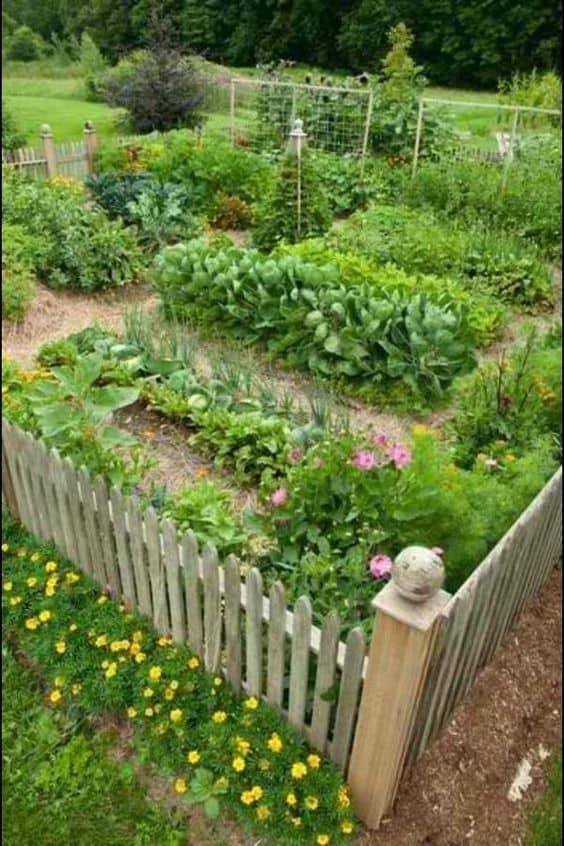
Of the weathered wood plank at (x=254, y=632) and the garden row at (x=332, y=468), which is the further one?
the garden row at (x=332, y=468)

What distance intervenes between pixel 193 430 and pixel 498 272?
376 cm

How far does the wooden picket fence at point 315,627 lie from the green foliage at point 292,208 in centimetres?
465

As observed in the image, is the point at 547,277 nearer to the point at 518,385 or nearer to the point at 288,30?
the point at 518,385

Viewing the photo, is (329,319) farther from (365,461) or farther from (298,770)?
(298,770)

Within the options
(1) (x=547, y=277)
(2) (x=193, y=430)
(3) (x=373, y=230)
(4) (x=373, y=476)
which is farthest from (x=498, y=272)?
(4) (x=373, y=476)

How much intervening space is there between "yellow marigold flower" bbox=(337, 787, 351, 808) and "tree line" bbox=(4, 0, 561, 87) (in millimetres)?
2035

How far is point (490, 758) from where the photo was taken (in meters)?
2.22

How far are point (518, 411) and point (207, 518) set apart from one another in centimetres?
165

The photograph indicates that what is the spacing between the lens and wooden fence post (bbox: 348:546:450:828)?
5.07ft

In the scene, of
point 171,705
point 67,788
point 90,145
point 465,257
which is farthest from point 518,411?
point 90,145

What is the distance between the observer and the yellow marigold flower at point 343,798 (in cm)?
201

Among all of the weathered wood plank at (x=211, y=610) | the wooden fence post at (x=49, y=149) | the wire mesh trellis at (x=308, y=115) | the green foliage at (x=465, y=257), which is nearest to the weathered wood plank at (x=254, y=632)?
the weathered wood plank at (x=211, y=610)

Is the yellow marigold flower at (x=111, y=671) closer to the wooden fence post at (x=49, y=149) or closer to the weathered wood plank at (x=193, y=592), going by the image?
the weathered wood plank at (x=193, y=592)

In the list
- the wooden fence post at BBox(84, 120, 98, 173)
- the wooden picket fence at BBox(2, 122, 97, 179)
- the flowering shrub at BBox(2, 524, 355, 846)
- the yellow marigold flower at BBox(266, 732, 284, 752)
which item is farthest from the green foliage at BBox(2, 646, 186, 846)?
the wooden fence post at BBox(84, 120, 98, 173)
